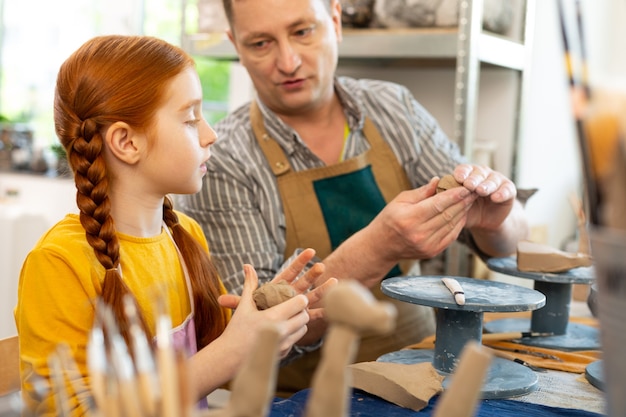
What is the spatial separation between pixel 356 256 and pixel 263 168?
0.40m

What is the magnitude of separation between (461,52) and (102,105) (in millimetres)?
1333

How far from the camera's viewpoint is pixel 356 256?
1563 millimetres

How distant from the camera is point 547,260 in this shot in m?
1.51

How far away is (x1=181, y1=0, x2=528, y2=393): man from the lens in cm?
174

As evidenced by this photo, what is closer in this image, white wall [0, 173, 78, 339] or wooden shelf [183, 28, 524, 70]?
wooden shelf [183, 28, 524, 70]

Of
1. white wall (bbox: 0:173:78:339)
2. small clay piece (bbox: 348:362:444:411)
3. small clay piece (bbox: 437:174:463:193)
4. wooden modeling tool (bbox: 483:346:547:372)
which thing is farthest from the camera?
white wall (bbox: 0:173:78:339)

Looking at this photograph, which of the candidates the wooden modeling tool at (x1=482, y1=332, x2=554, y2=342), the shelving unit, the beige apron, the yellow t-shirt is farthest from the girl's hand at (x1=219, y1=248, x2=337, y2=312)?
the shelving unit

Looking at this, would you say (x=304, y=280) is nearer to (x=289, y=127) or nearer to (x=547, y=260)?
(x=547, y=260)

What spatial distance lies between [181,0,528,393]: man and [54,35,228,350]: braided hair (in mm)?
511

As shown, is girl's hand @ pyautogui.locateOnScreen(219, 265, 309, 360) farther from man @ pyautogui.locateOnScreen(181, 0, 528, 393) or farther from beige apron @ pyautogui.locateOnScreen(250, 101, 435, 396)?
beige apron @ pyautogui.locateOnScreen(250, 101, 435, 396)

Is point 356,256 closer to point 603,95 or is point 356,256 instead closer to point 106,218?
point 106,218

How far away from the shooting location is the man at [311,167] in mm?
1744

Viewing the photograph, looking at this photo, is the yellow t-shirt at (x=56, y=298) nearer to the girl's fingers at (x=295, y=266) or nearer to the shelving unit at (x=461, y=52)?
the girl's fingers at (x=295, y=266)

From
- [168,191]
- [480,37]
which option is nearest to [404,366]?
[168,191]
